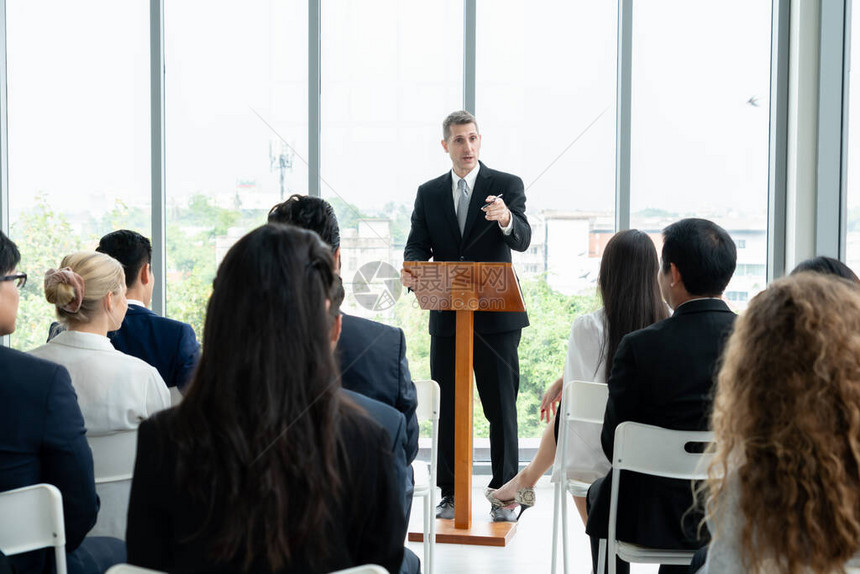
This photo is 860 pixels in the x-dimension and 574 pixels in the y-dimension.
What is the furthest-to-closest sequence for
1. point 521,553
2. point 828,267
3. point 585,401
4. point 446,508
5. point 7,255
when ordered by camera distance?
point 446,508 < point 521,553 < point 585,401 < point 828,267 < point 7,255

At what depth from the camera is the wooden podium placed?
129 inches

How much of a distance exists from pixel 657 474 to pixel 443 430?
1975 mm

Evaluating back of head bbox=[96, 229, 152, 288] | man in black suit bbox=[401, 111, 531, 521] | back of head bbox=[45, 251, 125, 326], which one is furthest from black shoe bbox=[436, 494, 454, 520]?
back of head bbox=[45, 251, 125, 326]

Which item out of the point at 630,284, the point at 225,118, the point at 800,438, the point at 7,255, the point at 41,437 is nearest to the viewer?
the point at 800,438

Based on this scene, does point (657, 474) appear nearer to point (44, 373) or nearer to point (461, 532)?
point (44, 373)

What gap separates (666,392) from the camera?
207 centimetres

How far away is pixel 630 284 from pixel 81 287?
5.48 ft

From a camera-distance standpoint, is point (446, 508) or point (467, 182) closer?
point (446, 508)

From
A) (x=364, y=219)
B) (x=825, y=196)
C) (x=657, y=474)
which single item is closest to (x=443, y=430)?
(x=364, y=219)

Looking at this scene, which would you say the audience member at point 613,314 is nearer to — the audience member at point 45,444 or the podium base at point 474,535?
the podium base at point 474,535

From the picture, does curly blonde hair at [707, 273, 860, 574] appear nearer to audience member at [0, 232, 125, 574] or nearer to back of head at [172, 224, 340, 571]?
back of head at [172, 224, 340, 571]

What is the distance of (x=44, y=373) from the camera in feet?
5.62

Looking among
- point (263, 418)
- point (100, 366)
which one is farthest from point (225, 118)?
point (263, 418)

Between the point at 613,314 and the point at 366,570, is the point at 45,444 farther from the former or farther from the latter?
the point at 613,314
